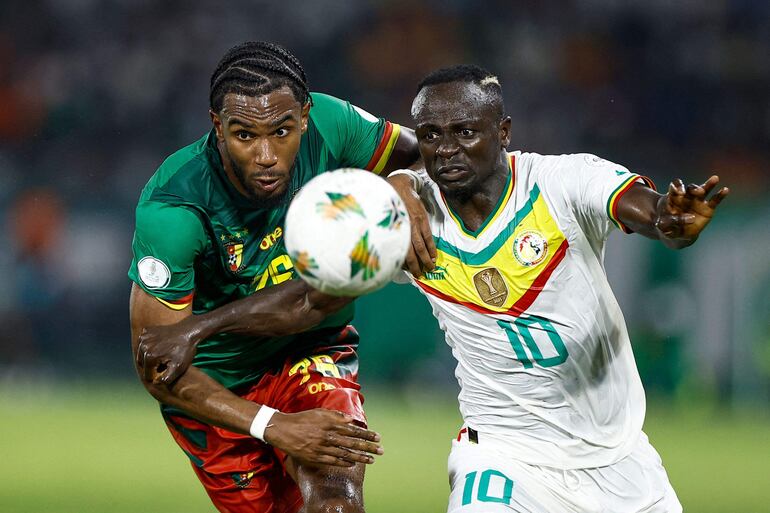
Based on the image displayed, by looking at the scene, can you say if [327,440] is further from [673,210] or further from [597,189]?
[673,210]

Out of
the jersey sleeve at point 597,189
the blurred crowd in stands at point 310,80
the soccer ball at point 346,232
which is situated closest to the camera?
Result: the soccer ball at point 346,232

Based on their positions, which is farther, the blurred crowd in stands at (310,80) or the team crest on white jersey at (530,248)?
the blurred crowd in stands at (310,80)

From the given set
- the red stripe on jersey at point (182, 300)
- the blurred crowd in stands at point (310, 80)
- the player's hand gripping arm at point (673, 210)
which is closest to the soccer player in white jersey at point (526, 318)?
the player's hand gripping arm at point (673, 210)

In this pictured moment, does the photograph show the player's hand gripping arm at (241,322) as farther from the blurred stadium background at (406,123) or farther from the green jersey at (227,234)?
the blurred stadium background at (406,123)

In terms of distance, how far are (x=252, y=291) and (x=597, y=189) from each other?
1.73 metres

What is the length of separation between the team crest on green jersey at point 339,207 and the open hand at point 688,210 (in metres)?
1.07

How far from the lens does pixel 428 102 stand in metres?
4.40

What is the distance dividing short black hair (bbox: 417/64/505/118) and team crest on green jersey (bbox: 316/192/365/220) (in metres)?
0.86

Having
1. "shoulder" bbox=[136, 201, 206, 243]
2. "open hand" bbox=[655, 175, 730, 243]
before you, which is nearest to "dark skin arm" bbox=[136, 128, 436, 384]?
"shoulder" bbox=[136, 201, 206, 243]

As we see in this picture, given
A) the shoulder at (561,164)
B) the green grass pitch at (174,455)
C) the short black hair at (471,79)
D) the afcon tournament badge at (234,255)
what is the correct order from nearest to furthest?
the shoulder at (561,164)
the short black hair at (471,79)
the afcon tournament badge at (234,255)
the green grass pitch at (174,455)

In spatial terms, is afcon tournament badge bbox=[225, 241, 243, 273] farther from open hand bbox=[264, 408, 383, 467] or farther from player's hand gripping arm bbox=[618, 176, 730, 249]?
player's hand gripping arm bbox=[618, 176, 730, 249]

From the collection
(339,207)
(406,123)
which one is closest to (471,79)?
(339,207)

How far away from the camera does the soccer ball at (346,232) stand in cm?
378

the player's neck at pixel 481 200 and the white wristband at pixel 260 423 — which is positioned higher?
the player's neck at pixel 481 200
